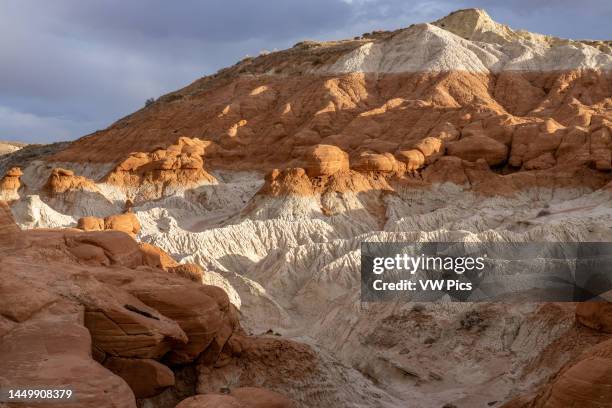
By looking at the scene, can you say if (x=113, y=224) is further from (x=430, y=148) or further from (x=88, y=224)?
(x=430, y=148)

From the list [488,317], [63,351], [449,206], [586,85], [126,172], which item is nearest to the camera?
[63,351]

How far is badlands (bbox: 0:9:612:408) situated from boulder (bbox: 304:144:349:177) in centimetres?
14

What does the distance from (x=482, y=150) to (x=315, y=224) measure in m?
18.4

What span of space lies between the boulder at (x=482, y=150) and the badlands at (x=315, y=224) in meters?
0.18

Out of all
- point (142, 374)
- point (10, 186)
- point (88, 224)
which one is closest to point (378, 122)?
point (10, 186)

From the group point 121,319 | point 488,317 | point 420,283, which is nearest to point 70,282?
point 121,319

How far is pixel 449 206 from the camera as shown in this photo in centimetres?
4519

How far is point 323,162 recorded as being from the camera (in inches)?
1842

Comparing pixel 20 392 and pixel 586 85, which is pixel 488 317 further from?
pixel 586 85

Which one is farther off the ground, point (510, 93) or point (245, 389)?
point (510, 93)

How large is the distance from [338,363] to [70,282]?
30.4ft

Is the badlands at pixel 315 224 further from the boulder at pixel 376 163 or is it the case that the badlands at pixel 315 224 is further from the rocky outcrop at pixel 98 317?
the boulder at pixel 376 163

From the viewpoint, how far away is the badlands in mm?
13609

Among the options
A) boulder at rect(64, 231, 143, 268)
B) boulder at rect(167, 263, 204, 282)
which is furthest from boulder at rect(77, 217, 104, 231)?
boulder at rect(64, 231, 143, 268)
